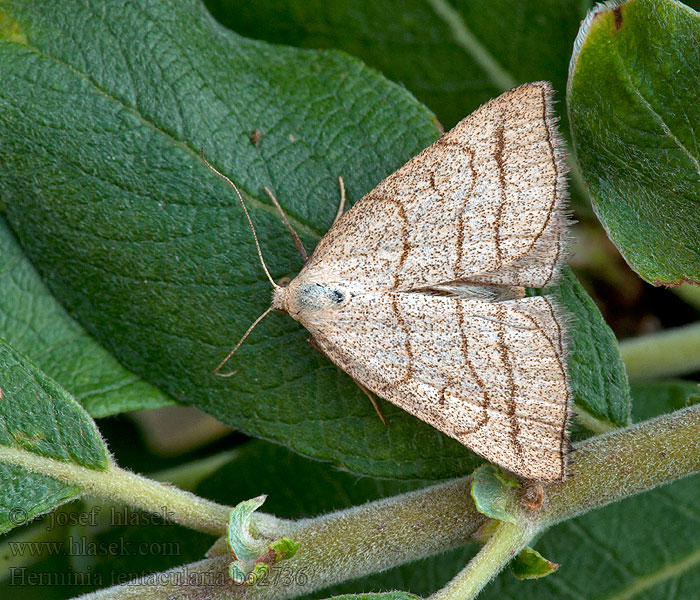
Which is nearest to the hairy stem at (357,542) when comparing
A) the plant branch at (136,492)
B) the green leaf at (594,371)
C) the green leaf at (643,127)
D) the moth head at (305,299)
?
the plant branch at (136,492)

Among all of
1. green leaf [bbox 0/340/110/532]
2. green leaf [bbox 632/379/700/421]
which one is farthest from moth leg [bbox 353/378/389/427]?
green leaf [bbox 632/379/700/421]

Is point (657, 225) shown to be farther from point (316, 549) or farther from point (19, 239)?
point (19, 239)

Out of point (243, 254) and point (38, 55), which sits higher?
point (38, 55)

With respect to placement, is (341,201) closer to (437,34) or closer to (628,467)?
(437,34)

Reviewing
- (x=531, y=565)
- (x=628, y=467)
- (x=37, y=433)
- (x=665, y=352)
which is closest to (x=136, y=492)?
(x=37, y=433)

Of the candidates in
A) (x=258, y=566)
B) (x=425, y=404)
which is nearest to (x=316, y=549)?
(x=258, y=566)

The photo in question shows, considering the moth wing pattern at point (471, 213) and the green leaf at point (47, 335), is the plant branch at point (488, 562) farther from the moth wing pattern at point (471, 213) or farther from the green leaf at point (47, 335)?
the green leaf at point (47, 335)

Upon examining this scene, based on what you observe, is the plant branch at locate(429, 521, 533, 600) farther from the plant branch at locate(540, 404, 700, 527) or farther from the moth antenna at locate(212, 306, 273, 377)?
the moth antenna at locate(212, 306, 273, 377)
